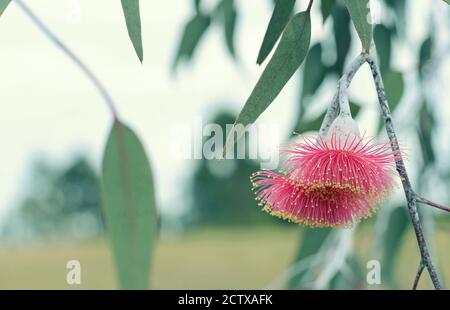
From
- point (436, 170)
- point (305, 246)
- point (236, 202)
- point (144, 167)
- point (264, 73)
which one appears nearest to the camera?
point (264, 73)

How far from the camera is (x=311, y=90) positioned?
1438 mm

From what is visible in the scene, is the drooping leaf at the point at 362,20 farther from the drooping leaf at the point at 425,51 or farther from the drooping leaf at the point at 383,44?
the drooping leaf at the point at 425,51

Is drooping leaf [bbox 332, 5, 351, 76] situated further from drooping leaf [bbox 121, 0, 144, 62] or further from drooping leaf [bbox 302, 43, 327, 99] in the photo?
drooping leaf [bbox 121, 0, 144, 62]

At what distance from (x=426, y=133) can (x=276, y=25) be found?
0.95 metres

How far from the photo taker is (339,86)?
22.8 inches

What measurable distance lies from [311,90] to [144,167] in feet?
2.33

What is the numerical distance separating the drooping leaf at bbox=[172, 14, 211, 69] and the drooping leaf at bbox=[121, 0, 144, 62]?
3.10 ft

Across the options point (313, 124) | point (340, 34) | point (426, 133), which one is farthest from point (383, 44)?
point (313, 124)

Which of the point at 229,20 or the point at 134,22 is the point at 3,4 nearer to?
the point at 134,22

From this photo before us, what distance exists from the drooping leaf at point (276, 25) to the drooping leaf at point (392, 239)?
3.43 ft

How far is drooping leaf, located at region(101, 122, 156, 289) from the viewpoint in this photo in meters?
0.78

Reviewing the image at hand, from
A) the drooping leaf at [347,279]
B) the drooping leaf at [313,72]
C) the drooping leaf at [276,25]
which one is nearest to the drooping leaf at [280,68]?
the drooping leaf at [276,25]
